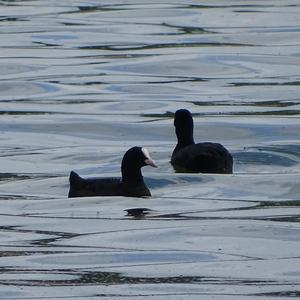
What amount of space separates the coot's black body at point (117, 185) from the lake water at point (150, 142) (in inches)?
6.2

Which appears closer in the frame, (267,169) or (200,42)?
(267,169)

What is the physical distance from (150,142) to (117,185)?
4463 millimetres

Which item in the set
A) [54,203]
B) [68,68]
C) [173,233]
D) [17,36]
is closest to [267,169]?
[54,203]

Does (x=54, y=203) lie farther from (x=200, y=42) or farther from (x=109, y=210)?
(x=200, y=42)

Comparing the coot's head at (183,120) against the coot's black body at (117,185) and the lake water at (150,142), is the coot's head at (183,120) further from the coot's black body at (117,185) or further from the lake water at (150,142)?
the coot's black body at (117,185)

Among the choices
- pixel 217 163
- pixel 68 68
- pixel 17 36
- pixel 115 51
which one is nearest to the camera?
pixel 217 163

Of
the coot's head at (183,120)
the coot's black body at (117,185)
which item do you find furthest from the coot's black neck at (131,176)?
the coot's head at (183,120)

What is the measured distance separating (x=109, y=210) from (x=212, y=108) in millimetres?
8131

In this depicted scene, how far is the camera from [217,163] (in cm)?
1622

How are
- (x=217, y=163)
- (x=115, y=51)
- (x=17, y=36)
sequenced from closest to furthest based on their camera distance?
(x=217, y=163), (x=115, y=51), (x=17, y=36)

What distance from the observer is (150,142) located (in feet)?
63.8

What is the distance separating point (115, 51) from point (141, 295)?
19018 mm

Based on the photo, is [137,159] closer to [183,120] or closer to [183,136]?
[183,136]

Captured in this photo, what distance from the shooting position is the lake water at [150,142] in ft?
35.0
